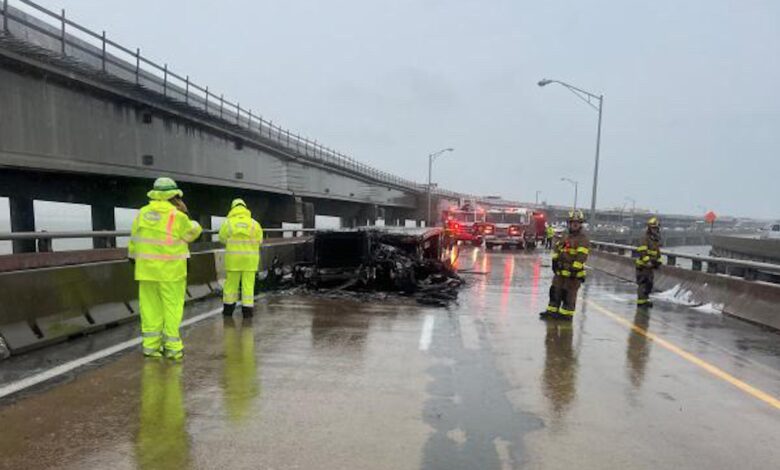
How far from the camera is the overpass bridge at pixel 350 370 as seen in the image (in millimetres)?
4559

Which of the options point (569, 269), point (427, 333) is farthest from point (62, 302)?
point (569, 269)

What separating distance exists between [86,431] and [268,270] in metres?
9.86

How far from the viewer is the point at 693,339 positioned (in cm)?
938

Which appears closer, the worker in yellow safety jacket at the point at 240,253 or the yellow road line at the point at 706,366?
the yellow road line at the point at 706,366

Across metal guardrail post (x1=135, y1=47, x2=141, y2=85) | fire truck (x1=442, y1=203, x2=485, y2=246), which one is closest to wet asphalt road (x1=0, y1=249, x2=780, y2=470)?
metal guardrail post (x1=135, y1=47, x2=141, y2=85)

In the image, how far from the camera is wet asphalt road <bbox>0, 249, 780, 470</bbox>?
4426mm

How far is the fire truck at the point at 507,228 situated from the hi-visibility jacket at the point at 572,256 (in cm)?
2754

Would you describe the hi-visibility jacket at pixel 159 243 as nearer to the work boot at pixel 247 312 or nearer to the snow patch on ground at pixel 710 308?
the work boot at pixel 247 312

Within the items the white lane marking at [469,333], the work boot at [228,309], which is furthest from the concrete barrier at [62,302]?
the white lane marking at [469,333]

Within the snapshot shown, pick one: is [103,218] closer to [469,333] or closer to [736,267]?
[469,333]

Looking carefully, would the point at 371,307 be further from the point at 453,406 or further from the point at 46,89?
the point at 46,89

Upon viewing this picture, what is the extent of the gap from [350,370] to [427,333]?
250 centimetres

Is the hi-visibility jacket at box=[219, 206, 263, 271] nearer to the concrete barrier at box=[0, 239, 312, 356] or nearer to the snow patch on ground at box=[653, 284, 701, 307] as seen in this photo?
the concrete barrier at box=[0, 239, 312, 356]

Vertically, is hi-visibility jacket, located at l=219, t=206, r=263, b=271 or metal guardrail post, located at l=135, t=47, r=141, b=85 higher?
metal guardrail post, located at l=135, t=47, r=141, b=85
